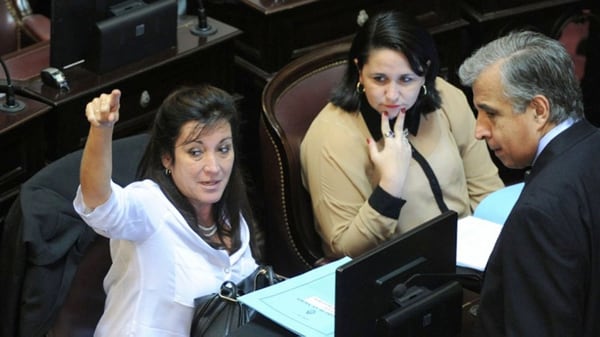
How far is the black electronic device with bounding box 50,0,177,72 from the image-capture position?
10.7ft

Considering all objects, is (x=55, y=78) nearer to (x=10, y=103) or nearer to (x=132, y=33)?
(x=10, y=103)

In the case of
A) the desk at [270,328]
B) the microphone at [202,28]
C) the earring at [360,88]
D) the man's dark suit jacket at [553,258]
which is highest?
the man's dark suit jacket at [553,258]

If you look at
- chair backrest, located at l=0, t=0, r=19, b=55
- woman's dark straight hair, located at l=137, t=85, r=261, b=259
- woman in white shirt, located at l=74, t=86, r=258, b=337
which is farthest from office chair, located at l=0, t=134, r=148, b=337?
chair backrest, located at l=0, t=0, r=19, b=55

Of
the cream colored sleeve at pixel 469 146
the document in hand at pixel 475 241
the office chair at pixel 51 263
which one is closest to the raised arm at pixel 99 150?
the office chair at pixel 51 263

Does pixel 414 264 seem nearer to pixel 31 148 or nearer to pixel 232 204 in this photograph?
pixel 232 204

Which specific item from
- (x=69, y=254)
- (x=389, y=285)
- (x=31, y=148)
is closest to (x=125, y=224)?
(x=69, y=254)

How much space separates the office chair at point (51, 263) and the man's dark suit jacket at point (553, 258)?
933 mm

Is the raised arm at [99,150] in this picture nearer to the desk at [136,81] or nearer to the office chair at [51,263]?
the office chair at [51,263]

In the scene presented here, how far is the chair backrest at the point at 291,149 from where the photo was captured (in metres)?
3.22

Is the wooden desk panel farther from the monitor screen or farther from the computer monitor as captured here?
the computer monitor

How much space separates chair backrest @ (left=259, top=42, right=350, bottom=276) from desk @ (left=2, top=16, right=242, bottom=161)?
0.37 metres

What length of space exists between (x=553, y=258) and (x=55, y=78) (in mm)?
1568

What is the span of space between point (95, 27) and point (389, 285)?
131cm

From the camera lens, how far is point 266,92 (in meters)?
3.26
